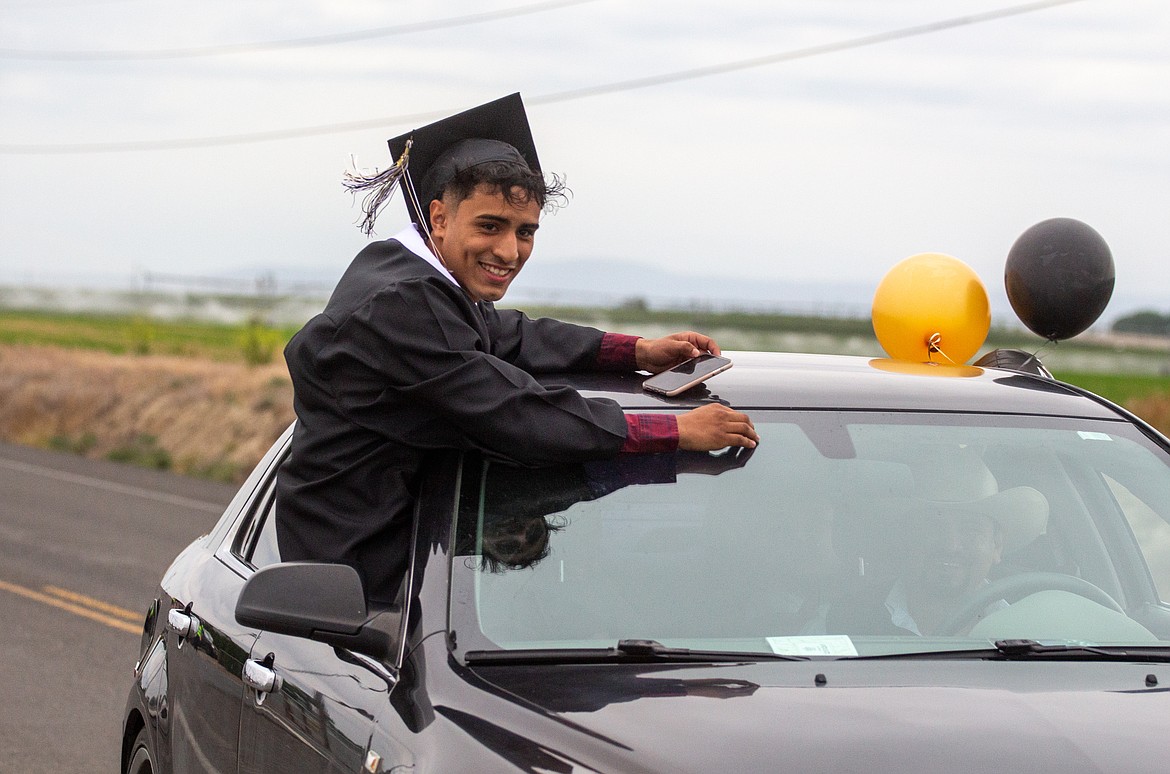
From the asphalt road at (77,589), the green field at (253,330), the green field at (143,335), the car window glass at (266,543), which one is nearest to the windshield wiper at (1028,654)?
the car window glass at (266,543)

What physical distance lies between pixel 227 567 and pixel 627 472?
1467 mm

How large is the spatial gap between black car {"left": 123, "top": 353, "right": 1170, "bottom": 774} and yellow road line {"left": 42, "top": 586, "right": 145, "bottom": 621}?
22.6ft

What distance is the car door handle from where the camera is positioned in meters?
3.69

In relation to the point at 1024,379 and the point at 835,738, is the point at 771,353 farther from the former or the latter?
A: the point at 835,738

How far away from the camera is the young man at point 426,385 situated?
3543 millimetres

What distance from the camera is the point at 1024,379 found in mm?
4277

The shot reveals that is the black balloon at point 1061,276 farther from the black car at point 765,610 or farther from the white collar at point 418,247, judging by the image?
the white collar at point 418,247

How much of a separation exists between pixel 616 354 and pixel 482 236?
0.61 meters

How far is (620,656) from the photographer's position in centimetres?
311

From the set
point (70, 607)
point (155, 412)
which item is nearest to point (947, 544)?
point (70, 607)

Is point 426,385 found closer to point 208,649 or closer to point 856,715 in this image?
point 208,649

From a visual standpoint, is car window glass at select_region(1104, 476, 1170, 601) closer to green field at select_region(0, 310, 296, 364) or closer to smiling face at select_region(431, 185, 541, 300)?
smiling face at select_region(431, 185, 541, 300)

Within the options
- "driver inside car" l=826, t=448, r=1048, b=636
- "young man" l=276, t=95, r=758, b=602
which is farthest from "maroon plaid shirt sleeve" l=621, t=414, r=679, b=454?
"driver inside car" l=826, t=448, r=1048, b=636

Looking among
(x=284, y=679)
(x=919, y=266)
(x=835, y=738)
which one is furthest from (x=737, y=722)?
(x=919, y=266)
